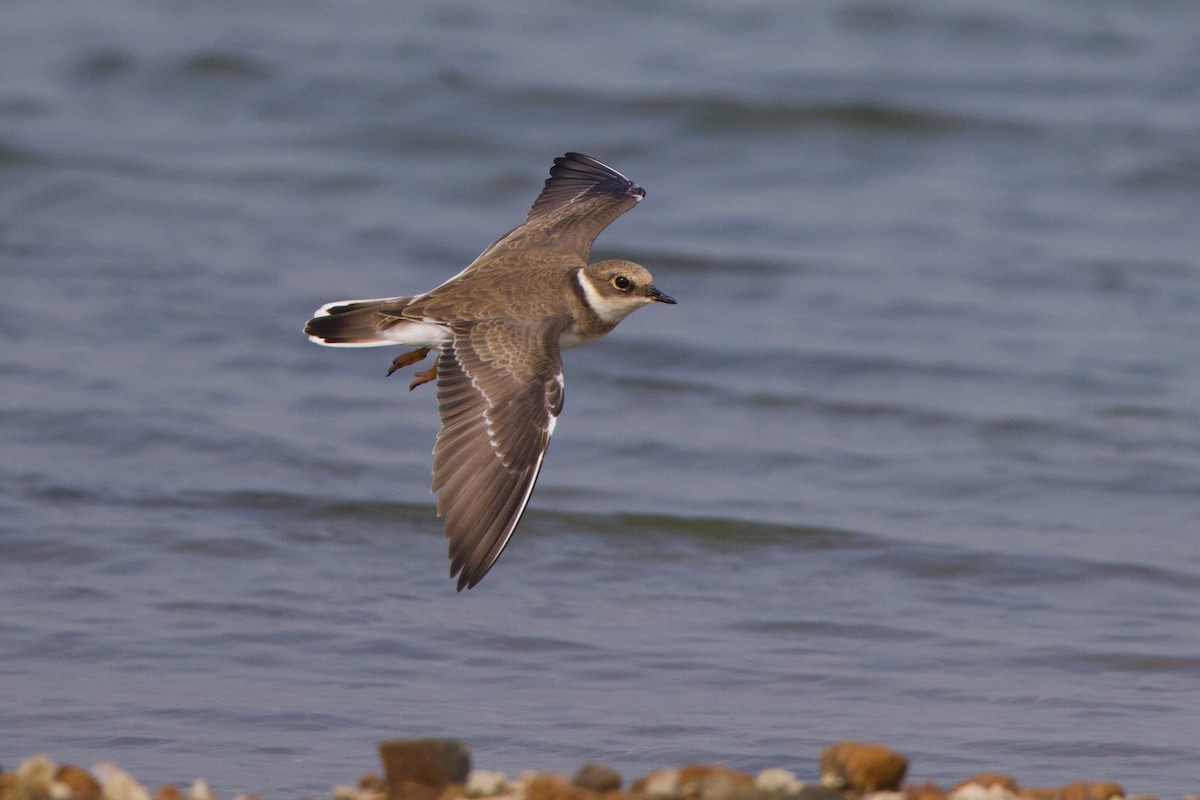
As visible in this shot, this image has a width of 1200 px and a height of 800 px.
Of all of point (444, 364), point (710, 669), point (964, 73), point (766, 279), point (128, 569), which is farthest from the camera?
point (964, 73)

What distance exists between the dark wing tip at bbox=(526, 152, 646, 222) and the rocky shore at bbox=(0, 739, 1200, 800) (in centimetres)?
362

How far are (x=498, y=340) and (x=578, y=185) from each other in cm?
200

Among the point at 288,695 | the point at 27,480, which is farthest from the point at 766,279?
the point at 288,695

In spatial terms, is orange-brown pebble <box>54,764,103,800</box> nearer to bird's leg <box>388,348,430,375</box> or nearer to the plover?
the plover

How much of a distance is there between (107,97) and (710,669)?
1169 cm

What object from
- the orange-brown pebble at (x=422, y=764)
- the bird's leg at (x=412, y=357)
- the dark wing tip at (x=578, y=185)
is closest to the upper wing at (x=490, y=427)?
the bird's leg at (x=412, y=357)

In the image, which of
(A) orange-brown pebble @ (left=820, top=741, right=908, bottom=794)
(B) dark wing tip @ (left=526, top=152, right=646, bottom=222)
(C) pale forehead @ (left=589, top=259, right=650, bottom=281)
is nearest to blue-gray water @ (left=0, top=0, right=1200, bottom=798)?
(A) orange-brown pebble @ (left=820, top=741, right=908, bottom=794)

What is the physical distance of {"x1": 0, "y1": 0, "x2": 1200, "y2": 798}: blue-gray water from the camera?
6645 mm

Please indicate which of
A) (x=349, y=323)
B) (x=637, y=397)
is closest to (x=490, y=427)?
(x=349, y=323)

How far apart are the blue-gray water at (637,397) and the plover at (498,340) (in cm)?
94

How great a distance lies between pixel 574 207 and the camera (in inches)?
315

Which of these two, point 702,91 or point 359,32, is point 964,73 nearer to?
point 702,91

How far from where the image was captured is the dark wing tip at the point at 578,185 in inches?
321

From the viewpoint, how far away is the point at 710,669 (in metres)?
6.96
